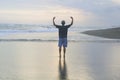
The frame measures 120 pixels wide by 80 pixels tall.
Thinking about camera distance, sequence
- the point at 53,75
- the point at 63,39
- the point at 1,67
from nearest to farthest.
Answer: the point at 53,75
the point at 1,67
the point at 63,39

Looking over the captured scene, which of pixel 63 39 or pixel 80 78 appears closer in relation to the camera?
pixel 80 78

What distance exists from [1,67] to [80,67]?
2.92 m

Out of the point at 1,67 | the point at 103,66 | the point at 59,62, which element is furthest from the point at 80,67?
the point at 1,67

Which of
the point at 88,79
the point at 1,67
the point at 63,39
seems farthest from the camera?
the point at 63,39

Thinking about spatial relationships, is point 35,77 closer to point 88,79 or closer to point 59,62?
point 88,79

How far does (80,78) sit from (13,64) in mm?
4047

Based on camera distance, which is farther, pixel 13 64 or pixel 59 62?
pixel 59 62

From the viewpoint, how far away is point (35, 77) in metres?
11.1

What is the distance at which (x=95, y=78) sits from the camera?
36.3 feet

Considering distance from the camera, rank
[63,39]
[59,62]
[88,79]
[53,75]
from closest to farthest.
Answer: [88,79] < [53,75] < [59,62] < [63,39]

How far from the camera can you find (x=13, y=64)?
1429 cm

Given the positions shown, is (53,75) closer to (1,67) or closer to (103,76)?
(103,76)

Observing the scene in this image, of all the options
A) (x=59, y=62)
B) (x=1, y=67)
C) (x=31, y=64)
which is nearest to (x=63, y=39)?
(x=59, y=62)

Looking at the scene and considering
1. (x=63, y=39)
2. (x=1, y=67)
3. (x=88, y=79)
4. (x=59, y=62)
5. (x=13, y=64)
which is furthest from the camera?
(x=63, y=39)
